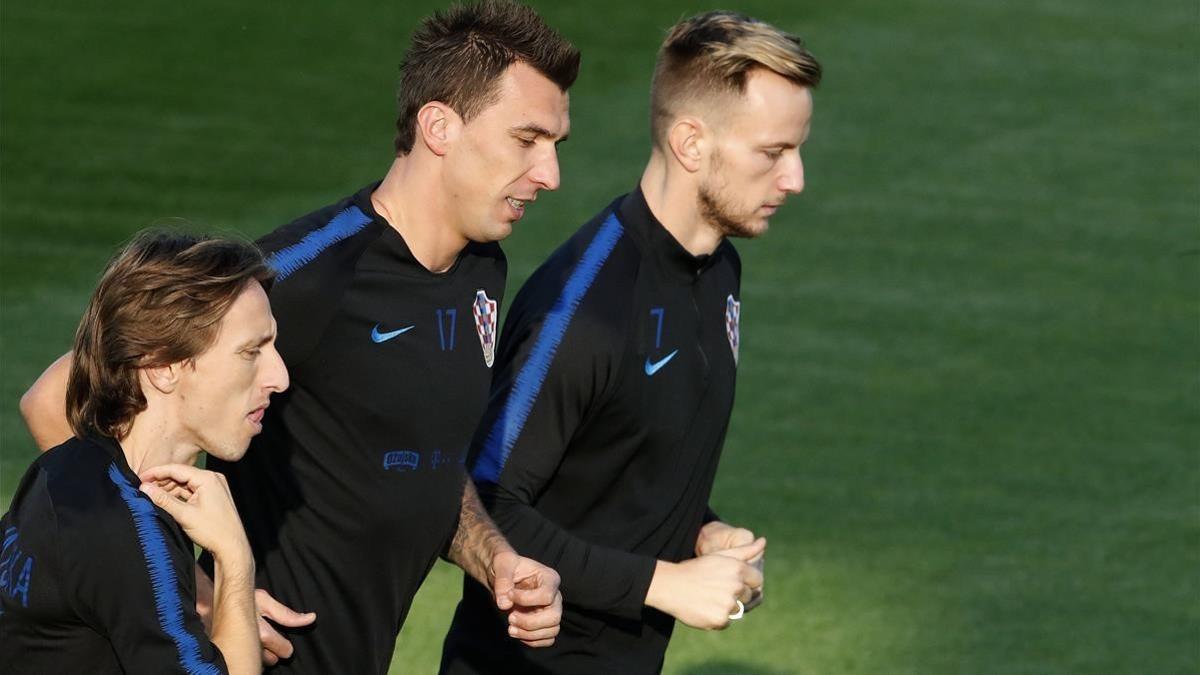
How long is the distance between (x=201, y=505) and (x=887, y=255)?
21.9 feet

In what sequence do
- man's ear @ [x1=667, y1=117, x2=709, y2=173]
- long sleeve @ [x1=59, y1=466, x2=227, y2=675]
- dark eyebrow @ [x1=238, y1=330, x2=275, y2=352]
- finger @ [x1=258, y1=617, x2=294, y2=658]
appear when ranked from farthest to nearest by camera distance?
man's ear @ [x1=667, y1=117, x2=709, y2=173]
finger @ [x1=258, y1=617, x2=294, y2=658]
dark eyebrow @ [x1=238, y1=330, x2=275, y2=352]
long sleeve @ [x1=59, y1=466, x2=227, y2=675]

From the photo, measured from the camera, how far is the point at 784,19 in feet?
39.0

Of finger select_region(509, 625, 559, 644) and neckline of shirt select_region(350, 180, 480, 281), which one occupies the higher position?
neckline of shirt select_region(350, 180, 480, 281)

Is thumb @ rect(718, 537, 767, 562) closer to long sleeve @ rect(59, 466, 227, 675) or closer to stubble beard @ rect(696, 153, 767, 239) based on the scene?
stubble beard @ rect(696, 153, 767, 239)

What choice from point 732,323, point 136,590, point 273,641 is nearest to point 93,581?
point 136,590

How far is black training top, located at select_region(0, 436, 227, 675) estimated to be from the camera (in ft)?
9.38

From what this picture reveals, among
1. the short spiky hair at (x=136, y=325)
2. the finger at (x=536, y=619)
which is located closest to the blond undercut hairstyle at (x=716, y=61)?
the finger at (x=536, y=619)

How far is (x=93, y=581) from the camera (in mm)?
2852

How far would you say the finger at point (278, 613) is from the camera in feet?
11.3

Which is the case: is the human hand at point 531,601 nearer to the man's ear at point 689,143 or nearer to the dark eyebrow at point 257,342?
the dark eyebrow at point 257,342

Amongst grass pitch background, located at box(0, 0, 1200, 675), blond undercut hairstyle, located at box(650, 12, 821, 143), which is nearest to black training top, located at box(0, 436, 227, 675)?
blond undercut hairstyle, located at box(650, 12, 821, 143)

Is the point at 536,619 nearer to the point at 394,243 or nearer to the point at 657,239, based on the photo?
the point at 394,243

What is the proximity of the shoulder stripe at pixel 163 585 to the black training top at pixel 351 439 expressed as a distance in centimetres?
60

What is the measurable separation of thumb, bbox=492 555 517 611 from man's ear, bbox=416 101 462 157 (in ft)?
2.61
